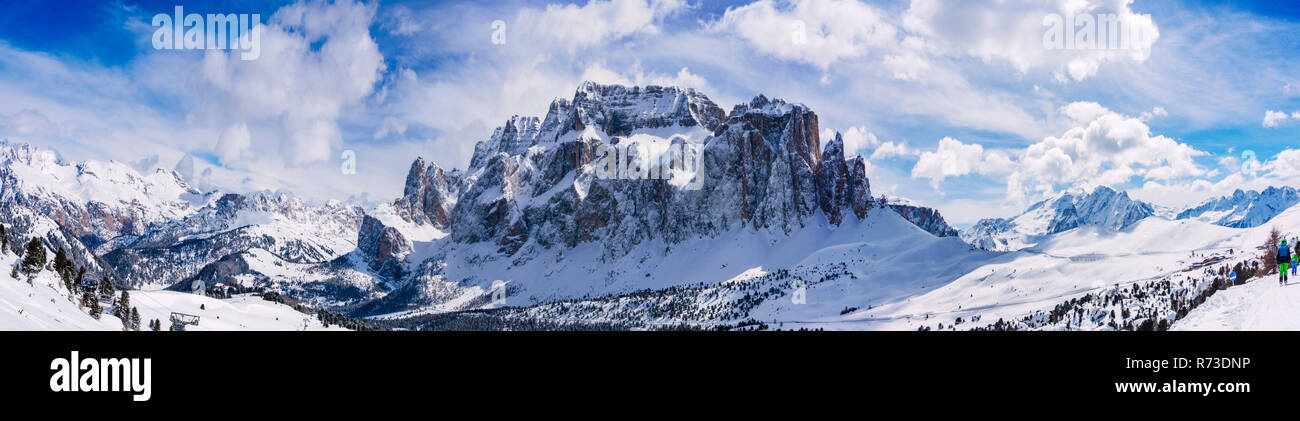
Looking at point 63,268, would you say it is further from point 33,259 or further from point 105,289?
point 33,259

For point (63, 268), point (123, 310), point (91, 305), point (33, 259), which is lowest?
point (123, 310)

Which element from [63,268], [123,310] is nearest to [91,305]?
[123,310]

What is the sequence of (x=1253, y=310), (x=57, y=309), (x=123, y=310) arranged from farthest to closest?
(x=123, y=310), (x=57, y=309), (x=1253, y=310)

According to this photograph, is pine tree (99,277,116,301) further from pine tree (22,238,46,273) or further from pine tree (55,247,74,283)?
pine tree (22,238,46,273)

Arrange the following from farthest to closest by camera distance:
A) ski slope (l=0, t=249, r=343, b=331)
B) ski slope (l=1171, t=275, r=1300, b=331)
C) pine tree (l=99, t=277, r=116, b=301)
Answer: pine tree (l=99, t=277, r=116, b=301)
ski slope (l=0, t=249, r=343, b=331)
ski slope (l=1171, t=275, r=1300, b=331)

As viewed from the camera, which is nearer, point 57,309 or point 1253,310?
point 1253,310

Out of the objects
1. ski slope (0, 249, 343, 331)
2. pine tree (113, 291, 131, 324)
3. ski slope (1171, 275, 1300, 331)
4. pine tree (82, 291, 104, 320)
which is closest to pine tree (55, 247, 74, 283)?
pine tree (82, 291, 104, 320)

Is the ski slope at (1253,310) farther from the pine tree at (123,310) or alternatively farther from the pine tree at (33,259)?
the pine tree at (123,310)

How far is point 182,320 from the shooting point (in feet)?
538

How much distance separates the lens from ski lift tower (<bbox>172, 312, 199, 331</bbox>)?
157 metres
